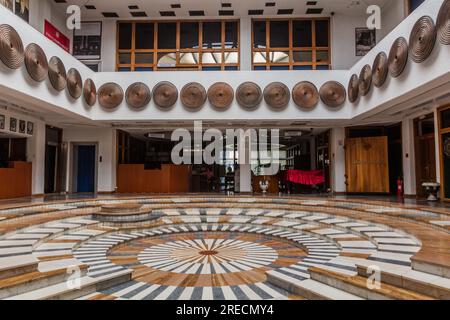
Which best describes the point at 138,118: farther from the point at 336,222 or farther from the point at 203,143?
the point at 336,222

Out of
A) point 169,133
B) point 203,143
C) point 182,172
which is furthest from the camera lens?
point 203,143

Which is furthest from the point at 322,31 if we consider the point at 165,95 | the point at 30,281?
the point at 30,281

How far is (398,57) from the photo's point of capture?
24.6 ft

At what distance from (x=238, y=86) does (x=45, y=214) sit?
23.1 feet

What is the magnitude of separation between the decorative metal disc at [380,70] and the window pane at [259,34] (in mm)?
4886

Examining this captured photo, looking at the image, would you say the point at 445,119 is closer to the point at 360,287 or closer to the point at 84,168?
the point at 360,287

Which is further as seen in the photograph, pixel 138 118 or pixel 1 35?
pixel 138 118

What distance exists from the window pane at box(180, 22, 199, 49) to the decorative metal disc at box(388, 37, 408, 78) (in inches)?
287

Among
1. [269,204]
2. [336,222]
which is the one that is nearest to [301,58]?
[269,204]

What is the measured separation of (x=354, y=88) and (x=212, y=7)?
603cm

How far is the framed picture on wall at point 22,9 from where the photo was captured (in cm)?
958

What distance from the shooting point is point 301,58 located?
12.3 meters

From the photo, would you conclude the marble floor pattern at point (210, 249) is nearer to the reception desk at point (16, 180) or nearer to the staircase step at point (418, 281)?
the staircase step at point (418, 281)

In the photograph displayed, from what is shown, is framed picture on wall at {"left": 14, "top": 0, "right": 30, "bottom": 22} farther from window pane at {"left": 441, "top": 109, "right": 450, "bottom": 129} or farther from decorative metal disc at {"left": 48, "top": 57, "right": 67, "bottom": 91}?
window pane at {"left": 441, "top": 109, "right": 450, "bottom": 129}
